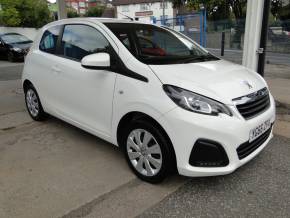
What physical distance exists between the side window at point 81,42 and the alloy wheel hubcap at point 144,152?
1.07 meters

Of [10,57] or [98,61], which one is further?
[10,57]

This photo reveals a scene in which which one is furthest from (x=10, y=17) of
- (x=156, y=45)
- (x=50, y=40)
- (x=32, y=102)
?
(x=156, y=45)

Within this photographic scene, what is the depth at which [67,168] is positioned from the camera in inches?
140

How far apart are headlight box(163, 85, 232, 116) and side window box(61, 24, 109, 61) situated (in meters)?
1.19

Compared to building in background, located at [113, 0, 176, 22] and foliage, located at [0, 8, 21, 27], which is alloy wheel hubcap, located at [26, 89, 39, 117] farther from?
building in background, located at [113, 0, 176, 22]

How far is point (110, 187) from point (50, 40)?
8.29 feet

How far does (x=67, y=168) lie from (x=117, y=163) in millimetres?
581

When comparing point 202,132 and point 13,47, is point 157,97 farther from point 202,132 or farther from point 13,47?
point 13,47

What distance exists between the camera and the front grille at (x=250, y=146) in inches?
112

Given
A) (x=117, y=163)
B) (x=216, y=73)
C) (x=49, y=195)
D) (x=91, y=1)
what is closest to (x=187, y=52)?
(x=216, y=73)

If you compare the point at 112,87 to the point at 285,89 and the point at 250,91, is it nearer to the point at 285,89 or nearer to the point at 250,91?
the point at 250,91

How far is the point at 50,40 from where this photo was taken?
4559mm

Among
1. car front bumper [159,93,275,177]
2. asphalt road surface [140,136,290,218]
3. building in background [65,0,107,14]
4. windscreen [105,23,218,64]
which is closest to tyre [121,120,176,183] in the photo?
car front bumper [159,93,275,177]

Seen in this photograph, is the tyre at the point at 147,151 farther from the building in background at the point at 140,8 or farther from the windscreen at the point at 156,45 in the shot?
the building in background at the point at 140,8
